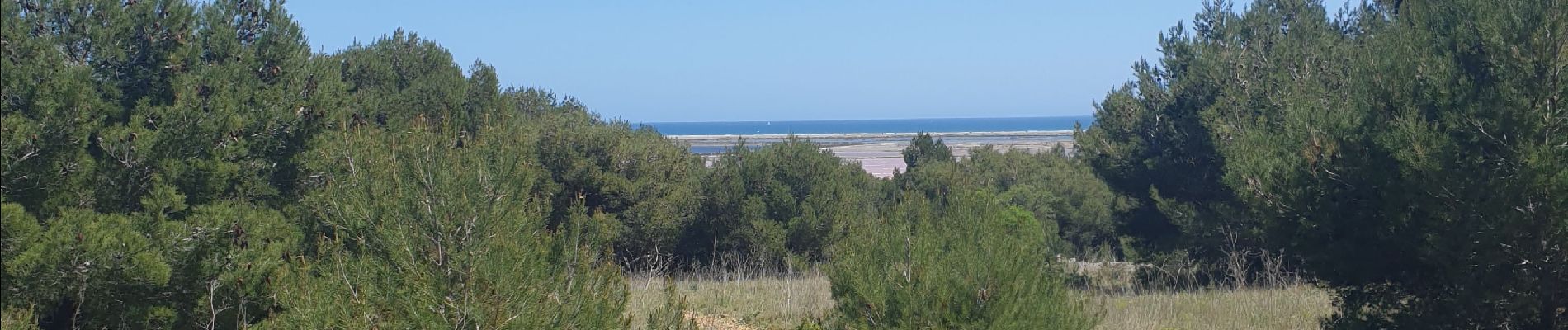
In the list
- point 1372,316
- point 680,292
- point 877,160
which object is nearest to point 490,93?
point 680,292

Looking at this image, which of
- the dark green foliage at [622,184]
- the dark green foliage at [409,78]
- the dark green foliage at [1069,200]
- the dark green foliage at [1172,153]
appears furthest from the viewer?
the dark green foliage at [1069,200]

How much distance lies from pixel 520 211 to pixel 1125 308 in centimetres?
704

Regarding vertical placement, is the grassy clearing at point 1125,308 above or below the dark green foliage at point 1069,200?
above

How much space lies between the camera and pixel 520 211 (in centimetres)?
497

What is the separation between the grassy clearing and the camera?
9109 millimetres

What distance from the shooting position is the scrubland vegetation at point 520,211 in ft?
15.8

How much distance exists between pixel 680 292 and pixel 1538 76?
25.3ft

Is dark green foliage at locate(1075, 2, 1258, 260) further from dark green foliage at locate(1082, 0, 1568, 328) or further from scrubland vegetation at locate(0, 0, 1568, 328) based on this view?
dark green foliage at locate(1082, 0, 1568, 328)

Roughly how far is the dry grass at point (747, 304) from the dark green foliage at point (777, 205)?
1012 centimetres

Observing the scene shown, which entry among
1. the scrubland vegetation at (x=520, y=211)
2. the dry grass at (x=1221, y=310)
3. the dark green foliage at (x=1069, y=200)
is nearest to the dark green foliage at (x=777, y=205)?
the dark green foliage at (x=1069, y=200)

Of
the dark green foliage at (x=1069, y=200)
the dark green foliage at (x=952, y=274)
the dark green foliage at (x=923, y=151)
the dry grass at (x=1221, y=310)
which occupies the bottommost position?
the dark green foliage at (x=1069, y=200)

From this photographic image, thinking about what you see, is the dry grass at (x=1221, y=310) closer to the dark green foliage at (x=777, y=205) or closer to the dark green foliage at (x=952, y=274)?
the dark green foliage at (x=952, y=274)

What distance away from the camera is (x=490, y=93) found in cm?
2091

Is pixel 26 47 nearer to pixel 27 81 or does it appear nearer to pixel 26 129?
pixel 27 81
